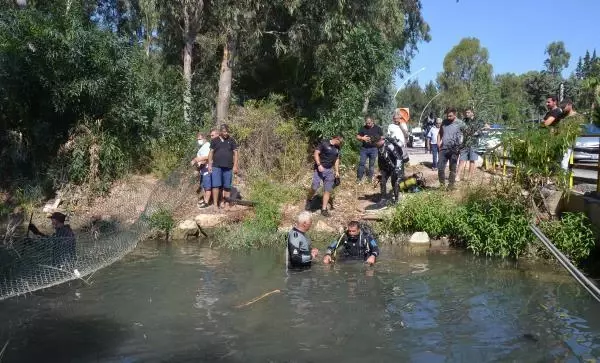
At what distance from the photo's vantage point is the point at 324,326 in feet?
25.0

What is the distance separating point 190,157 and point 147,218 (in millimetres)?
4437

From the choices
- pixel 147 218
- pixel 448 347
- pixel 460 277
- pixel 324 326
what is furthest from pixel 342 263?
pixel 147 218

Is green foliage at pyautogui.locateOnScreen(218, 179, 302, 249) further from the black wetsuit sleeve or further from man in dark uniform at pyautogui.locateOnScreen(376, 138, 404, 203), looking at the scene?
the black wetsuit sleeve

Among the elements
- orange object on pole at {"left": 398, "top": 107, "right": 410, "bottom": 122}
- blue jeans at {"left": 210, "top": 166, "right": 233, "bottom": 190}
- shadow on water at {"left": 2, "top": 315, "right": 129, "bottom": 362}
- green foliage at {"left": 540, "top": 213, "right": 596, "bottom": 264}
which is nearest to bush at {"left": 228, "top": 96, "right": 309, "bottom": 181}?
blue jeans at {"left": 210, "top": 166, "right": 233, "bottom": 190}

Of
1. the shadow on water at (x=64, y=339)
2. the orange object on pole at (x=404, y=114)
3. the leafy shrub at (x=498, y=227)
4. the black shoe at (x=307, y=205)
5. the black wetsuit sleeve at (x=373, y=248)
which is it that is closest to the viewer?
the shadow on water at (x=64, y=339)

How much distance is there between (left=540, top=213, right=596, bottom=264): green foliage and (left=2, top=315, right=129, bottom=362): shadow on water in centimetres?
712

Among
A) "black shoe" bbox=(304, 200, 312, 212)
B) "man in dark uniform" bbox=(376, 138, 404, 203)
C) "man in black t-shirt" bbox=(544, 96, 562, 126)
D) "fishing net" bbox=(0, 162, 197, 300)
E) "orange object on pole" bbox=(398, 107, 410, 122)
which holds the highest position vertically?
"orange object on pole" bbox=(398, 107, 410, 122)

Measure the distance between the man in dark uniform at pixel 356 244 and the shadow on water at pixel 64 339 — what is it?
4.19m

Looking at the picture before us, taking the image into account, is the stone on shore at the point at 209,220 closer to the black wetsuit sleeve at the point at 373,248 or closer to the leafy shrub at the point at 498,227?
the black wetsuit sleeve at the point at 373,248

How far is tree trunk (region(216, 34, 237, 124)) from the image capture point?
1883cm

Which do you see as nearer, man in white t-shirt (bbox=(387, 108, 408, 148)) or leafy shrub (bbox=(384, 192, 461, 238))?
Result: leafy shrub (bbox=(384, 192, 461, 238))

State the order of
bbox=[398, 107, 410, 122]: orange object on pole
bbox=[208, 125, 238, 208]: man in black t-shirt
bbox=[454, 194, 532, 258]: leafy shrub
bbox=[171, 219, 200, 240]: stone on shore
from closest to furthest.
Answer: bbox=[454, 194, 532, 258]: leafy shrub → bbox=[171, 219, 200, 240]: stone on shore → bbox=[208, 125, 238, 208]: man in black t-shirt → bbox=[398, 107, 410, 122]: orange object on pole

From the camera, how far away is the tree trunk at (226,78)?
Answer: 1883 centimetres

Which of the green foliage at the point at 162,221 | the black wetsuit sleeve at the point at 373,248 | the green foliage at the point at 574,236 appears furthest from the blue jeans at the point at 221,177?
the green foliage at the point at 574,236
